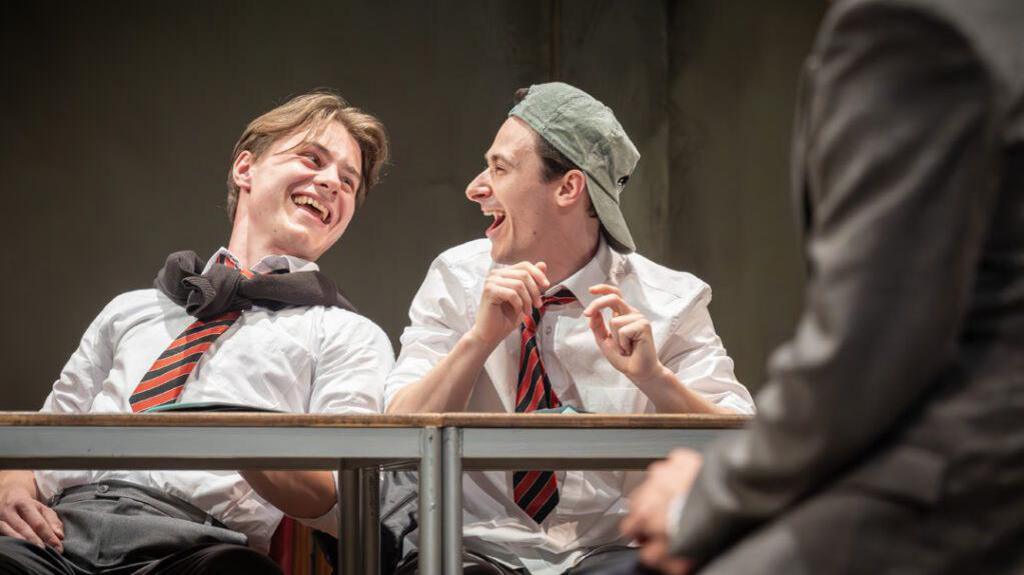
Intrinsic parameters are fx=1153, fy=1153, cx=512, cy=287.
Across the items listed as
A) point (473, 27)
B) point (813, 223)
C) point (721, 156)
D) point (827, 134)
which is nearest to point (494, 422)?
point (813, 223)

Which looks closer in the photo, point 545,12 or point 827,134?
point 827,134

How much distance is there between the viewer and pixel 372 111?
15.5ft

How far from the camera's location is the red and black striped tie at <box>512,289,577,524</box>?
2.54 metres

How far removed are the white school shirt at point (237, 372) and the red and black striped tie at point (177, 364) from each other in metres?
0.03

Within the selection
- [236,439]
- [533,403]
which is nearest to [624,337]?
[533,403]

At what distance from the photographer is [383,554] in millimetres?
2398

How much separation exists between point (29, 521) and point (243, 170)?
3.92 ft

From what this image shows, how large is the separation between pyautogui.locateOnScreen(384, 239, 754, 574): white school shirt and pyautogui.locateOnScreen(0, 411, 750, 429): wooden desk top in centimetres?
75

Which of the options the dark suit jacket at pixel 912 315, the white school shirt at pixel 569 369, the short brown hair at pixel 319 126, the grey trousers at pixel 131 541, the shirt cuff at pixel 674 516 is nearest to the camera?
the dark suit jacket at pixel 912 315

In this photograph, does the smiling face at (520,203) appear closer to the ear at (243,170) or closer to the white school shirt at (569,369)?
the white school shirt at (569,369)

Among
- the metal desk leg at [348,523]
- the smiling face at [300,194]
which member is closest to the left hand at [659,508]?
Answer: the metal desk leg at [348,523]

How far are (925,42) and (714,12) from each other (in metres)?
3.88

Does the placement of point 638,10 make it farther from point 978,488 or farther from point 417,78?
point 978,488

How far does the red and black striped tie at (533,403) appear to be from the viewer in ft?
8.32
